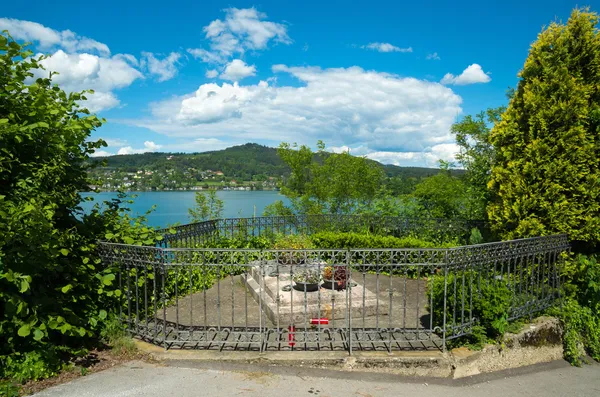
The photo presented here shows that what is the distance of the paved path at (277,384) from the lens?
488 centimetres

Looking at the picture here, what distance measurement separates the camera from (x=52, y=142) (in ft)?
18.7

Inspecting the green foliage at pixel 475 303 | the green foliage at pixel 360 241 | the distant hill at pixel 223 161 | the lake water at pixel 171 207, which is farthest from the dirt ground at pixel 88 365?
the distant hill at pixel 223 161

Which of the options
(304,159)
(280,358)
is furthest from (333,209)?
(280,358)

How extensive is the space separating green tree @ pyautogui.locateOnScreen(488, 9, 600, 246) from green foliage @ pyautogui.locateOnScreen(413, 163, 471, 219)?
655 cm

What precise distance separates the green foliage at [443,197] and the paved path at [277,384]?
9.51m

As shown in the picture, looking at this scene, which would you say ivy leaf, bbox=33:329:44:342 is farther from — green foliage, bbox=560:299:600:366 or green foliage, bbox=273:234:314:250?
green foliage, bbox=560:299:600:366

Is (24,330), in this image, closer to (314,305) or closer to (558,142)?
(314,305)

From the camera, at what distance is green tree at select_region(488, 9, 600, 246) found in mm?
7523

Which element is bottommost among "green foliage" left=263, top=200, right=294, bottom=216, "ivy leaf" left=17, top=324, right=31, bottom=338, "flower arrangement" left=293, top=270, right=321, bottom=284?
"flower arrangement" left=293, top=270, right=321, bottom=284

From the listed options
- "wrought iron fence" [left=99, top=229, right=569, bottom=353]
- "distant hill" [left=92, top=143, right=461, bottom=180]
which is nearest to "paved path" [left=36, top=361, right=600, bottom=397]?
"wrought iron fence" [left=99, top=229, right=569, bottom=353]

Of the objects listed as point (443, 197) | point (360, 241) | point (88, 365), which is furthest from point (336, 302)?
point (443, 197)

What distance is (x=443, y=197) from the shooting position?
14.9 metres

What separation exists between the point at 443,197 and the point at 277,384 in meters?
11.6

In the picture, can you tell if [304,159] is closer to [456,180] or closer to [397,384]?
[456,180]
